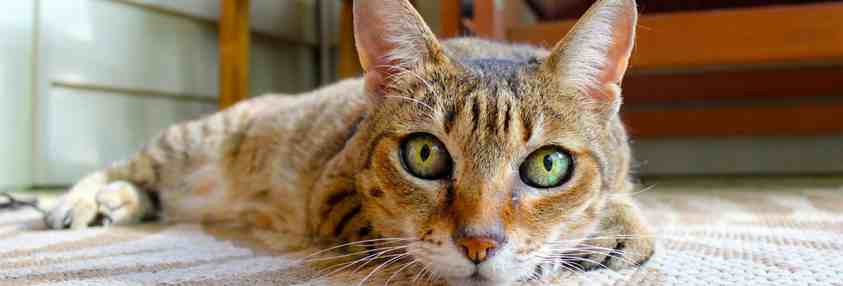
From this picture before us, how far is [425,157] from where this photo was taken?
0.94 meters

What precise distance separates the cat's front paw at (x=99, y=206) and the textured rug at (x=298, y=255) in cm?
5

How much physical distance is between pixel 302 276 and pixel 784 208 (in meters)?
1.44

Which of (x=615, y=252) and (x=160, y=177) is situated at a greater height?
(x=160, y=177)

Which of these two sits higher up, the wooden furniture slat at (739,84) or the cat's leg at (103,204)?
the wooden furniture slat at (739,84)

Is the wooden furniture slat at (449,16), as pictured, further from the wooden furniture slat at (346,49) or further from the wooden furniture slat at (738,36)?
the wooden furniture slat at (346,49)

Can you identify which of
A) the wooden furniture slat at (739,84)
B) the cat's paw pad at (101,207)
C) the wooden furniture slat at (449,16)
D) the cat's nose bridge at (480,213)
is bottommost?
the cat's paw pad at (101,207)

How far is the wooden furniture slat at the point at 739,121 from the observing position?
325 centimetres

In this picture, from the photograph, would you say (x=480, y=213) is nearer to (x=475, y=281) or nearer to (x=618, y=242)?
(x=475, y=281)

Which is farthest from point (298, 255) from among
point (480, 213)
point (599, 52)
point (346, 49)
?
point (346, 49)

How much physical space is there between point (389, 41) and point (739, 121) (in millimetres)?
2793

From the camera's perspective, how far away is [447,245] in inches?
32.7

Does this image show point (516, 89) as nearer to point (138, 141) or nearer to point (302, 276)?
point (302, 276)

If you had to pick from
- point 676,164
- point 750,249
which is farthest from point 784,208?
point 676,164

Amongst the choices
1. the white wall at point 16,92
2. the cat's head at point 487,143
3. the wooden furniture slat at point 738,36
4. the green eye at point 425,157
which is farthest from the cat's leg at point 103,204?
the wooden furniture slat at point 738,36
